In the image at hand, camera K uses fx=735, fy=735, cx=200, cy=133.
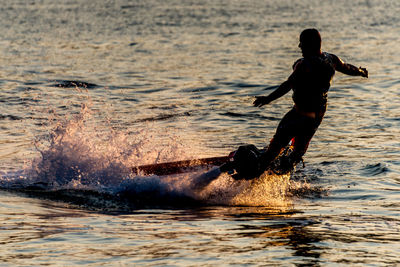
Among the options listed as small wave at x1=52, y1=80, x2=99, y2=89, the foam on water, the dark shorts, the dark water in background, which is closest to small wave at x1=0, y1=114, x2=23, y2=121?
the dark water in background

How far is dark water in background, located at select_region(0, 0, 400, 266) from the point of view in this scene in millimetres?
7875

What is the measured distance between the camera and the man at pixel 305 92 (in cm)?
938

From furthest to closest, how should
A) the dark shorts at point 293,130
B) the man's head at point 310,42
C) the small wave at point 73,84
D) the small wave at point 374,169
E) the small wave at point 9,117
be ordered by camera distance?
1. the small wave at point 73,84
2. the small wave at point 9,117
3. the small wave at point 374,169
4. the dark shorts at point 293,130
5. the man's head at point 310,42

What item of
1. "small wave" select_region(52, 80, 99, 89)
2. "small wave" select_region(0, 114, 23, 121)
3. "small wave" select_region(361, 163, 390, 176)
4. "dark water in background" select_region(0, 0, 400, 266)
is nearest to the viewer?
"dark water in background" select_region(0, 0, 400, 266)

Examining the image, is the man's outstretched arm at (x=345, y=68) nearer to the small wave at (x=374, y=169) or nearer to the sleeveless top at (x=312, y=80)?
the sleeveless top at (x=312, y=80)

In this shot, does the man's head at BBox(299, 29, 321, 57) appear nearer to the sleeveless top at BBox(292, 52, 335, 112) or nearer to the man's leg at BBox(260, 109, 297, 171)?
the sleeveless top at BBox(292, 52, 335, 112)

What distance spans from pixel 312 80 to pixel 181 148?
417 centimetres

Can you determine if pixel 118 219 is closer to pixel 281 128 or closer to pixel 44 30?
pixel 281 128

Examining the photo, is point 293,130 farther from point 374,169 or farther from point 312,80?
point 374,169

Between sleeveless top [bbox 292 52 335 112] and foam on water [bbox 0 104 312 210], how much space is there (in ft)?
4.88

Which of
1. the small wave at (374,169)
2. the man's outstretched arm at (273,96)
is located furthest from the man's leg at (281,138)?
the small wave at (374,169)

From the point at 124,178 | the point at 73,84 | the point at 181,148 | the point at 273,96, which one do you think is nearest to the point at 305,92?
the point at 273,96

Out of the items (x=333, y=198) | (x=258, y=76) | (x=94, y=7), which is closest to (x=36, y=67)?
(x=258, y=76)

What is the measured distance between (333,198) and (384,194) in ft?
2.54
